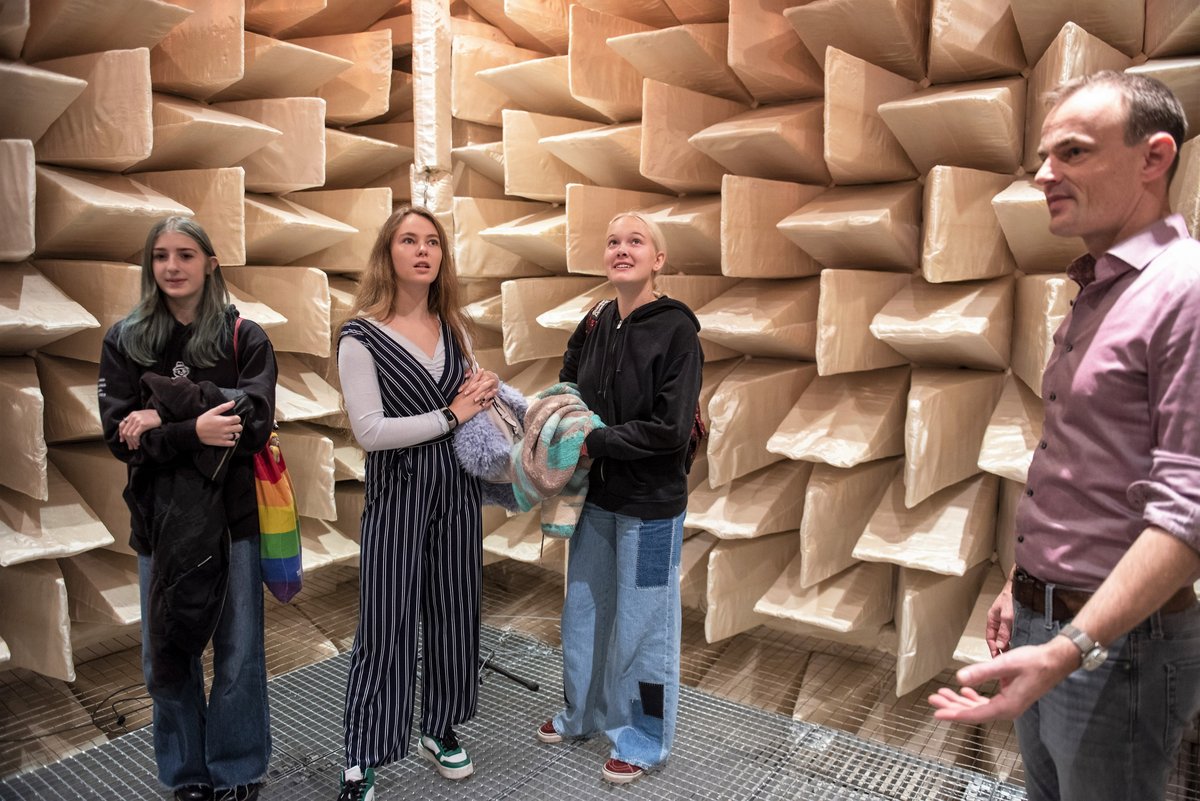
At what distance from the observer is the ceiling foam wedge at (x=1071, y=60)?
6.35 ft

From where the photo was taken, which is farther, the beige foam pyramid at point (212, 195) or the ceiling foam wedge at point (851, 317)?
the beige foam pyramid at point (212, 195)

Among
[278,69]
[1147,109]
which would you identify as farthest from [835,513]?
[278,69]

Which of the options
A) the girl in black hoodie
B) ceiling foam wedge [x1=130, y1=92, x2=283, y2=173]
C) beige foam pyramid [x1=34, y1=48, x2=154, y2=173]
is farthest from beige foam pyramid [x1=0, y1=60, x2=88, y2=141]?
the girl in black hoodie

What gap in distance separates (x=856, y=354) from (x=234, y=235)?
1.82 m

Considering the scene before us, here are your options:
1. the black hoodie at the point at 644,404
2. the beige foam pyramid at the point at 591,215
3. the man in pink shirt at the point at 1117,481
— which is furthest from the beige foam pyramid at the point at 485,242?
the man in pink shirt at the point at 1117,481

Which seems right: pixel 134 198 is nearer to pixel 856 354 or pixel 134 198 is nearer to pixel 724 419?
pixel 724 419

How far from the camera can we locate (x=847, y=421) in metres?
2.37

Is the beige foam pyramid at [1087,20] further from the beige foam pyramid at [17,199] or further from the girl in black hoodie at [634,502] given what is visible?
the beige foam pyramid at [17,199]

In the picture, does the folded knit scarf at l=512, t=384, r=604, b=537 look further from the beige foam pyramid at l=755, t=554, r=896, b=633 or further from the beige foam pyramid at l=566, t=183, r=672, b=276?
the beige foam pyramid at l=566, t=183, r=672, b=276

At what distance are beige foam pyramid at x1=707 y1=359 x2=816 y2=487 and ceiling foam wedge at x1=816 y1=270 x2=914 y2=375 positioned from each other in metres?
0.23

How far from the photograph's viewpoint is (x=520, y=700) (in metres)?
2.56

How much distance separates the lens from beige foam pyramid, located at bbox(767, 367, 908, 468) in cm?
230

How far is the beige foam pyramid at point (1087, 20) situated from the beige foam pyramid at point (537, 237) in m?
1.47

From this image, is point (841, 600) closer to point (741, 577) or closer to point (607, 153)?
point (741, 577)
